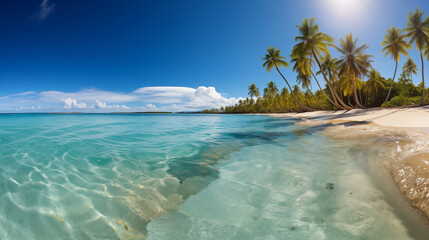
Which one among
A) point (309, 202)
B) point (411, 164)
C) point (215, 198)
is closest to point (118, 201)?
point (215, 198)

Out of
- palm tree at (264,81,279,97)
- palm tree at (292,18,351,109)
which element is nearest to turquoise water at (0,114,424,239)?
palm tree at (292,18,351,109)

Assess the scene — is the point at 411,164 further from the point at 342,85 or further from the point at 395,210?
the point at 342,85

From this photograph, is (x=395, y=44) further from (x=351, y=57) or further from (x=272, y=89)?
(x=272, y=89)

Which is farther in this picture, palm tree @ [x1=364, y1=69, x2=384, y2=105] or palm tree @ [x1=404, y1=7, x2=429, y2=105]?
palm tree @ [x1=364, y1=69, x2=384, y2=105]

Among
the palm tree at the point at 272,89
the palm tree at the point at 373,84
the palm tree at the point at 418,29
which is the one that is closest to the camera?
the palm tree at the point at 418,29

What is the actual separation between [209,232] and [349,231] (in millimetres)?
1571

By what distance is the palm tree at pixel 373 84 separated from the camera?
101 feet

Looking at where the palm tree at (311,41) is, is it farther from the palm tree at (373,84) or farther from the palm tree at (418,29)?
the palm tree at (373,84)

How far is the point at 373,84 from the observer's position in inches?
1230

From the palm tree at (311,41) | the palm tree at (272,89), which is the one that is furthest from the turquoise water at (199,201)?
the palm tree at (272,89)

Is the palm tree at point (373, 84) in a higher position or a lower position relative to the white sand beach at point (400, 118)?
higher

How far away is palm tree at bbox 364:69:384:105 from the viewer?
30719 millimetres

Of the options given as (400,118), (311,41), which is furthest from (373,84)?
(400,118)

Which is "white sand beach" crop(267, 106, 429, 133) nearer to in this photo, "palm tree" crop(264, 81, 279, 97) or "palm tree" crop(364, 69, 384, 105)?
"palm tree" crop(364, 69, 384, 105)
